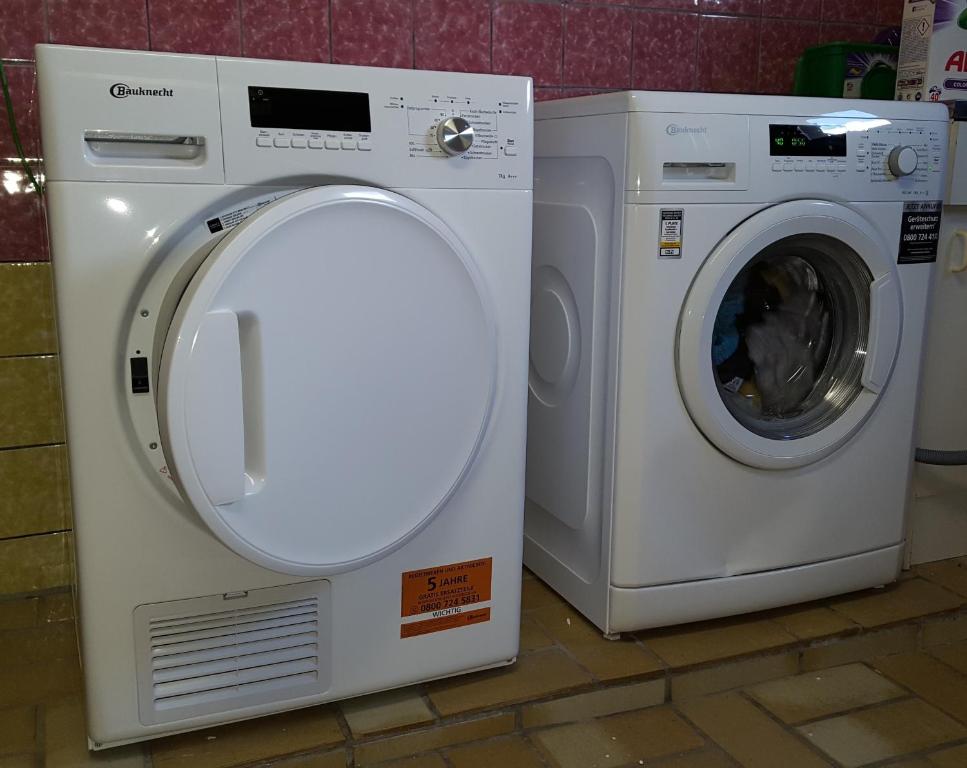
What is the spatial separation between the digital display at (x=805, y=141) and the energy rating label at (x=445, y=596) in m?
0.94

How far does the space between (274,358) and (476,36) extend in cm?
121

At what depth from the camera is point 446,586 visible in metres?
1.66

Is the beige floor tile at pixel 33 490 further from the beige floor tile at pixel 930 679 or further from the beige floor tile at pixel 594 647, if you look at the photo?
the beige floor tile at pixel 930 679

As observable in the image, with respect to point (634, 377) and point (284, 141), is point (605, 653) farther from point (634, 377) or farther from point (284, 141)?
point (284, 141)

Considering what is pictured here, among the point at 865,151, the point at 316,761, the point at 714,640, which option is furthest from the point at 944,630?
the point at 316,761

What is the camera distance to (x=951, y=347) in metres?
2.14

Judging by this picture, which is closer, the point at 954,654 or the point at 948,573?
the point at 954,654

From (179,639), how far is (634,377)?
2.99ft

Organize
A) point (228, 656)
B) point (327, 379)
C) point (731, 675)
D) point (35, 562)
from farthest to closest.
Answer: point (35, 562), point (731, 675), point (228, 656), point (327, 379)

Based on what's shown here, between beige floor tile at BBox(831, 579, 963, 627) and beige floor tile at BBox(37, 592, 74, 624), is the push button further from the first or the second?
beige floor tile at BBox(831, 579, 963, 627)

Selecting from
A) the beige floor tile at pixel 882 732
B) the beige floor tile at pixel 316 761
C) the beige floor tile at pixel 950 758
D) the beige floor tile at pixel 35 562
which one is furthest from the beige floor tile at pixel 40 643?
the beige floor tile at pixel 950 758

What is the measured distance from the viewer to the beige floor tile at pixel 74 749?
1494 millimetres

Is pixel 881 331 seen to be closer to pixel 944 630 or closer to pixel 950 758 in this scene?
pixel 944 630

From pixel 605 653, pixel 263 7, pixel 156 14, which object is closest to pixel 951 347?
pixel 605 653
